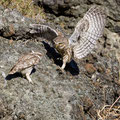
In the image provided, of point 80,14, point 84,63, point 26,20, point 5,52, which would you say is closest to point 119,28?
point 80,14

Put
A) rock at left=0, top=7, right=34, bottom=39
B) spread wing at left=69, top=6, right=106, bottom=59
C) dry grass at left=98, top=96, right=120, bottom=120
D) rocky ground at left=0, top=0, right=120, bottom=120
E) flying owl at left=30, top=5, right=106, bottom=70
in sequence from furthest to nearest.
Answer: rock at left=0, top=7, right=34, bottom=39 < spread wing at left=69, top=6, right=106, bottom=59 < flying owl at left=30, top=5, right=106, bottom=70 < dry grass at left=98, top=96, right=120, bottom=120 < rocky ground at left=0, top=0, right=120, bottom=120

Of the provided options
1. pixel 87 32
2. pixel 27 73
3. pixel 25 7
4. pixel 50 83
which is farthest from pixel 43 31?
pixel 27 73

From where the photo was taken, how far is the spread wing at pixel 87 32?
7648mm

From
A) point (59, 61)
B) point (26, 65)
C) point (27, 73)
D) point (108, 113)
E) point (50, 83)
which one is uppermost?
point (26, 65)

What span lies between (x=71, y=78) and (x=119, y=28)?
373 centimetres

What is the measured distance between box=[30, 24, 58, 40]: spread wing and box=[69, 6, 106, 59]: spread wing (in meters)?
0.51

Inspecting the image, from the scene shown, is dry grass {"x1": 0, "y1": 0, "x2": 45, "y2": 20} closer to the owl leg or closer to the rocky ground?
the rocky ground

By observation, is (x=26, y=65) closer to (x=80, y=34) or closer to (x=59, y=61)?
(x=59, y=61)

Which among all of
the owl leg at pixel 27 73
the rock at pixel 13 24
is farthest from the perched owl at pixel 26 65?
the rock at pixel 13 24

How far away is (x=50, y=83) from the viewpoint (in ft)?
22.2

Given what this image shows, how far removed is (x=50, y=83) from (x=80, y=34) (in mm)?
1701

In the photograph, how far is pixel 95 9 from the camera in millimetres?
7941

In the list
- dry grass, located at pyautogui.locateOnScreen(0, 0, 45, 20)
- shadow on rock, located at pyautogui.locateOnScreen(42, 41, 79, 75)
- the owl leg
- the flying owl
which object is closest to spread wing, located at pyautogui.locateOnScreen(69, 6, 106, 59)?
the flying owl

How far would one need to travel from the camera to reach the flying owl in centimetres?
743
